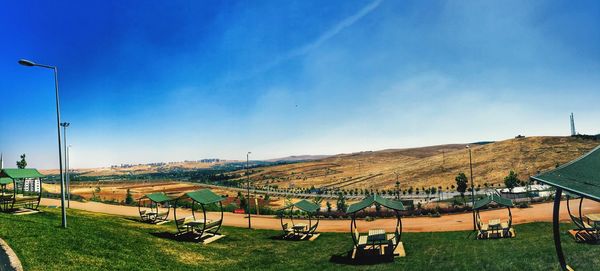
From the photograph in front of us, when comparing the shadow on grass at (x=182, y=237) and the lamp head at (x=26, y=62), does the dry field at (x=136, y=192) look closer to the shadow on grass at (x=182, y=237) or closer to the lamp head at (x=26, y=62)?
the shadow on grass at (x=182, y=237)

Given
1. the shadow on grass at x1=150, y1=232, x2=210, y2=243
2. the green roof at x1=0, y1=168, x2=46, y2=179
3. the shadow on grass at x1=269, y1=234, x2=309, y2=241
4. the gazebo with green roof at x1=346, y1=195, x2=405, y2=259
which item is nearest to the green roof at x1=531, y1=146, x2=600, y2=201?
the gazebo with green roof at x1=346, y1=195, x2=405, y2=259

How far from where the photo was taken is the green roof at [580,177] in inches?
248

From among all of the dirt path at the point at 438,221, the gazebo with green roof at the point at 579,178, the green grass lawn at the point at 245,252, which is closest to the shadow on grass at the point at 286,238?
the green grass lawn at the point at 245,252

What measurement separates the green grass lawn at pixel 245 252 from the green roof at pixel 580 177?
6161 millimetres

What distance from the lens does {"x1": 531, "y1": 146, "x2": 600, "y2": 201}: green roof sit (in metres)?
6.29

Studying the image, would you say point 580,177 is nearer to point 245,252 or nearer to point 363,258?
point 363,258

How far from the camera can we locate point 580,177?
7.06 meters

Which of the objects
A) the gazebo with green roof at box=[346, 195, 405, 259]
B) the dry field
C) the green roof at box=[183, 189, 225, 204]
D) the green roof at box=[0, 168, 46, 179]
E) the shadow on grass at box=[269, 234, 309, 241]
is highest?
the green roof at box=[0, 168, 46, 179]

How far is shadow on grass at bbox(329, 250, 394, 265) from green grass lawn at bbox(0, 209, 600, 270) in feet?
0.69

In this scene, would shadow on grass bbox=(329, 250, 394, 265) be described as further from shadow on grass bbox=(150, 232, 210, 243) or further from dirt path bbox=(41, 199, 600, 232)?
dirt path bbox=(41, 199, 600, 232)

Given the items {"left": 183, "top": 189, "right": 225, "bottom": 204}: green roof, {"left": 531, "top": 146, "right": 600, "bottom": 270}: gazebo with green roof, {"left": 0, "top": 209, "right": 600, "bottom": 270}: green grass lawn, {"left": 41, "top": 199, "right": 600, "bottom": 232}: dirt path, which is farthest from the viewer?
{"left": 41, "top": 199, "right": 600, "bottom": 232}: dirt path

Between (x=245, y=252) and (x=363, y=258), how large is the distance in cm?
625

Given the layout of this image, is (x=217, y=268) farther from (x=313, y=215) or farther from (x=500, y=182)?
(x=500, y=182)

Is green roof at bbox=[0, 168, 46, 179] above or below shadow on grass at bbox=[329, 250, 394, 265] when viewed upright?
above
